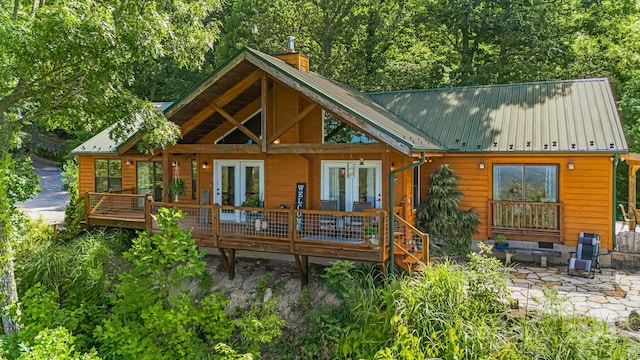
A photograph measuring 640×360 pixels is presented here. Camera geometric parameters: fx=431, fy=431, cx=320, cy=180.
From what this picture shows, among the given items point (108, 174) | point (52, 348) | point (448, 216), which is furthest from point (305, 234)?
point (108, 174)

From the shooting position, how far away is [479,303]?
24.7 feet

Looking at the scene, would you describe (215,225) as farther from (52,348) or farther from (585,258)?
(585,258)

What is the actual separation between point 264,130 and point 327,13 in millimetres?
16121

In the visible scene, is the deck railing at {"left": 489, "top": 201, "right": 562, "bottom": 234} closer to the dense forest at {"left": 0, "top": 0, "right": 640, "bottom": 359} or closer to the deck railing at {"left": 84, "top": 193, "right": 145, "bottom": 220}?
the dense forest at {"left": 0, "top": 0, "right": 640, "bottom": 359}

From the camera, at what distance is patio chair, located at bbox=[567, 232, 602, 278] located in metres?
9.94

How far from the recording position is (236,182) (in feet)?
40.5

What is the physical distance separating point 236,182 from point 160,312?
15.8 feet

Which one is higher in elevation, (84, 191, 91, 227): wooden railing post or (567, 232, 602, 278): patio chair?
(84, 191, 91, 227): wooden railing post

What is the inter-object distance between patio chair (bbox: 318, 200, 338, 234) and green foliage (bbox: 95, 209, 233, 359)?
2646 millimetres

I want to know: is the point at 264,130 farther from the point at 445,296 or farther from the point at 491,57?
the point at 491,57

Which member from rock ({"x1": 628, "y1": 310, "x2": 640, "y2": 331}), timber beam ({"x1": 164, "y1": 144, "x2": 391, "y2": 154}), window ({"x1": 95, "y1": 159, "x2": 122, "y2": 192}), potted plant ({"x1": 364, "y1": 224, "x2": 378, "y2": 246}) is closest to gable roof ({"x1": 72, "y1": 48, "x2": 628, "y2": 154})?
timber beam ({"x1": 164, "y1": 144, "x2": 391, "y2": 154})

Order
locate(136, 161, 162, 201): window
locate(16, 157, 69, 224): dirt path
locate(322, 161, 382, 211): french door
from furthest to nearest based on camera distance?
locate(16, 157, 69, 224): dirt path, locate(136, 161, 162, 201): window, locate(322, 161, 382, 211): french door

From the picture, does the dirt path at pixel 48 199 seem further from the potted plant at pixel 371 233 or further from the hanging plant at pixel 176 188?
the potted plant at pixel 371 233

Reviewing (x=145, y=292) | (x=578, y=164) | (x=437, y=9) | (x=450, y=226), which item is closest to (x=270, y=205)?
(x=145, y=292)
